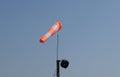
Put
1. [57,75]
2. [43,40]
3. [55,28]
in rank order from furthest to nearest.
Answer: [57,75], [55,28], [43,40]

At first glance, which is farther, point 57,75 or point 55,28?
point 57,75

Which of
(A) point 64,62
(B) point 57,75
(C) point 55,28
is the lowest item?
(B) point 57,75

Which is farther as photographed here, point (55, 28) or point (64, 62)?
point (64, 62)

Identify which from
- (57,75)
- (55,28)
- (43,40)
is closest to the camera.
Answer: (43,40)

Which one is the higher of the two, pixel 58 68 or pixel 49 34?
pixel 49 34

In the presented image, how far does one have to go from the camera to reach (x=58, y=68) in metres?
11.5

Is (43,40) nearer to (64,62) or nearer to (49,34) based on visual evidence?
(49,34)

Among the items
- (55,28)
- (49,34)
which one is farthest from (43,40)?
(55,28)

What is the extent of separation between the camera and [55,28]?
10742 mm

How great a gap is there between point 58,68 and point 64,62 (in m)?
0.64

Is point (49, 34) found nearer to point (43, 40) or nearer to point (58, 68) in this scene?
point (43, 40)

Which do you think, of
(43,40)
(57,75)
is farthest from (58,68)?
(43,40)

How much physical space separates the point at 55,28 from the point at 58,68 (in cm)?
253

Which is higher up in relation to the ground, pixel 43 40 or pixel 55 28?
pixel 55 28
